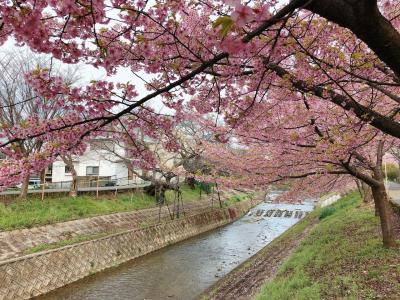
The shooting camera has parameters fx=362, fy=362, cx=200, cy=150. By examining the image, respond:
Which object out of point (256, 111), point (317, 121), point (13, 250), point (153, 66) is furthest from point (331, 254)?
point (13, 250)

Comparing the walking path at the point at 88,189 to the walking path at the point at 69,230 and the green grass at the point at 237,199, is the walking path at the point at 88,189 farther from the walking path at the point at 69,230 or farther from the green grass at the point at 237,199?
the green grass at the point at 237,199

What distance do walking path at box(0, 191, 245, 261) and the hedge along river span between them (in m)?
2.93

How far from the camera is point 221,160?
43.4 ft

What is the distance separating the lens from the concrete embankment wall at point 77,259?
A: 1080 cm

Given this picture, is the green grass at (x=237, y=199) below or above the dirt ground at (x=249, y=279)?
above

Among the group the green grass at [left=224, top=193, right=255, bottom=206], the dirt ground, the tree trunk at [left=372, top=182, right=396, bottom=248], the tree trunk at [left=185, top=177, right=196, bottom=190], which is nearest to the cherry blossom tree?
the tree trunk at [left=372, top=182, right=396, bottom=248]

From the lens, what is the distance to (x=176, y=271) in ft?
49.0

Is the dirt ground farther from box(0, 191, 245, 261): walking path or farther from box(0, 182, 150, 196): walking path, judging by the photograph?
box(0, 182, 150, 196): walking path

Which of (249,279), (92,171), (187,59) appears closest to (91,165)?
(92,171)

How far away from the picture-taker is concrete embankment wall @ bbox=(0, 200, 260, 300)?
10797 mm

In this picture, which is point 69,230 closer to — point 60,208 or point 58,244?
point 58,244

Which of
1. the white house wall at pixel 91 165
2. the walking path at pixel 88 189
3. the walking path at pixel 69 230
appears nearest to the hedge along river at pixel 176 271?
the walking path at pixel 69 230

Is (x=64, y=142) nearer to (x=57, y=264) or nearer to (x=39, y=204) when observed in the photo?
(x=57, y=264)

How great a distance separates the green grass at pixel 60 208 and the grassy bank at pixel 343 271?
11.4 metres
